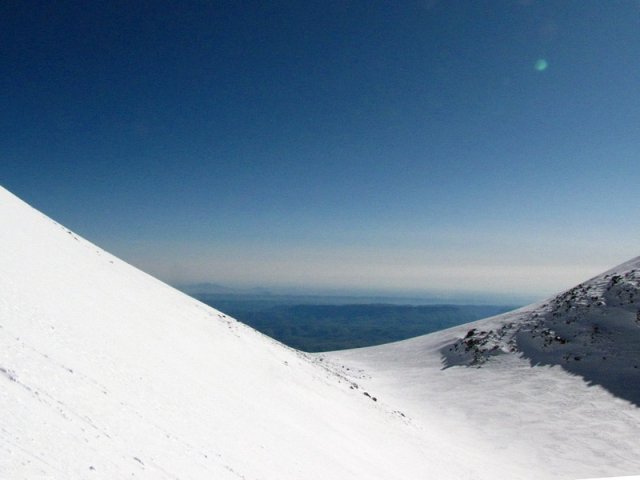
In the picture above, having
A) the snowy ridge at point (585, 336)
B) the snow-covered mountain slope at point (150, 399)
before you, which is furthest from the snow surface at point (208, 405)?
the snowy ridge at point (585, 336)

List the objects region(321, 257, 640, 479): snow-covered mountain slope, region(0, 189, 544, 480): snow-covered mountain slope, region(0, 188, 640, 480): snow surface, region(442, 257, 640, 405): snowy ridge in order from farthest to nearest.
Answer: region(442, 257, 640, 405): snowy ridge, region(321, 257, 640, 479): snow-covered mountain slope, region(0, 188, 640, 480): snow surface, region(0, 189, 544, 480): snow-covered mountain slope

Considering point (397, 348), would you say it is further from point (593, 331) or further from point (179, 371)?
point (179, 371)

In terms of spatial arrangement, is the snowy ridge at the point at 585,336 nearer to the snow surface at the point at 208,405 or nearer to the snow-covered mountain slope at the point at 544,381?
the snow-covered mountain slope at the point at 544,381

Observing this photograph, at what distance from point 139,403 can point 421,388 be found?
2607 cm

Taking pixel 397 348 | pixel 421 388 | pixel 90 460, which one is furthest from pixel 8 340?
pixel 397 348

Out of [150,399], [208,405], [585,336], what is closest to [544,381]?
[585,336]

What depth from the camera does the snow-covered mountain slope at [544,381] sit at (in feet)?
61.9

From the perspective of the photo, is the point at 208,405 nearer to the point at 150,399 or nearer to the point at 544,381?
the point at 150,399

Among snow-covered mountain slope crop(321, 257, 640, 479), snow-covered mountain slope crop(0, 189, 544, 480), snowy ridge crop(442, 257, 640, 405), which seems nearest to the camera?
snow-covered mountain slope crop(0, 189, 544, 480)

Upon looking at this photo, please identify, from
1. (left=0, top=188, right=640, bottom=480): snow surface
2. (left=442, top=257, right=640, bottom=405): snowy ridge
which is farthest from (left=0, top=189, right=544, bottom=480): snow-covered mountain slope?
(left=442, top=257, right=640, bottom=405): snowy ridge

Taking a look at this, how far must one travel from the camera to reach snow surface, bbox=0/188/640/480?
21.9ft

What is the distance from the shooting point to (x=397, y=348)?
46.4 m

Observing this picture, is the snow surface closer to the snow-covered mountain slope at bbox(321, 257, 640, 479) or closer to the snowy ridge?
the snow-covered mountain slope at bbox(321, 257, 640, 479)

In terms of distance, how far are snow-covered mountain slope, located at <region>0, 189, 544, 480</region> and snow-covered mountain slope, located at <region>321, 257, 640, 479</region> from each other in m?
2.90
